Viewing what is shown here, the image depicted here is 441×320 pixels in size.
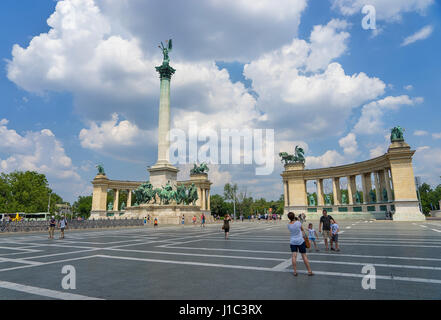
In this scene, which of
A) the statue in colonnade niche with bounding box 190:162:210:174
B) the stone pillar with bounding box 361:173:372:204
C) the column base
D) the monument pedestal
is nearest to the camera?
the column base

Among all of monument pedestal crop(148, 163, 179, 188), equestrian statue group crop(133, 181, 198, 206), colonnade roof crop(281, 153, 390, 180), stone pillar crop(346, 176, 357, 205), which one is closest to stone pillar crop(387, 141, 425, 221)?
colonnade roof crop(281, 153, 390, 180)

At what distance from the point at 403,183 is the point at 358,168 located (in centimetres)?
1361

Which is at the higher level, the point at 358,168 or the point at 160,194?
the point at 358,168

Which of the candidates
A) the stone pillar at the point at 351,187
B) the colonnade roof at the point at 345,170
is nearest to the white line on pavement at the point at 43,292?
the colonnade roof at the point at 345,170

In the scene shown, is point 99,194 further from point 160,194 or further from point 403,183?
point 403,183

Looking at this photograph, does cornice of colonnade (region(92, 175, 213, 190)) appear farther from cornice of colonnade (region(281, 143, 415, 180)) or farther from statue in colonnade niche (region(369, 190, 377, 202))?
statue in colonnade niche (region(369, 190, 377, 202))

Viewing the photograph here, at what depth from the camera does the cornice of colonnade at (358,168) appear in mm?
44281

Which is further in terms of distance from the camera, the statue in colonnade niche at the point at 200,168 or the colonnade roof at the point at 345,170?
the statue in colonnade niche at the point at 200,168

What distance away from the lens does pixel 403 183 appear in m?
43.6

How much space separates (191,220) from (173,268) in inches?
1396

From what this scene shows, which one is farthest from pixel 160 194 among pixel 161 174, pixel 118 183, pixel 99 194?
pixel 99 194

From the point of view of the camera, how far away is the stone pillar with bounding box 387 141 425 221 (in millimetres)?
41938

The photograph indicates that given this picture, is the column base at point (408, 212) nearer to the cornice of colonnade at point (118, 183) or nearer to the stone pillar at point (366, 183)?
the stone pillar at point (366, 183)
